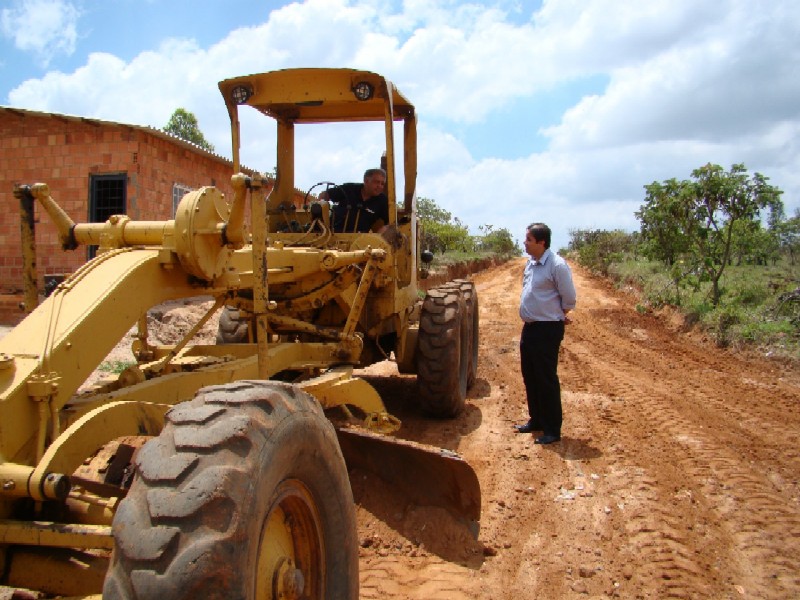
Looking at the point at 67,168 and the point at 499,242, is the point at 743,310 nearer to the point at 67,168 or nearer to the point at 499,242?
the point at 67,168

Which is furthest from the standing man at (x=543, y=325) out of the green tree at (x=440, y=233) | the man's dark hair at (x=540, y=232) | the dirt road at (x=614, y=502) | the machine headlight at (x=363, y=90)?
the green tree at (x=440, y=233)

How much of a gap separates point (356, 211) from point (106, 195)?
886 cm

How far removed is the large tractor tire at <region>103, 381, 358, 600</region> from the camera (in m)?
1.70

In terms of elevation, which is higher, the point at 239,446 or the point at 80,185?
the point at 80,185

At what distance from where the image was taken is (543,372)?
5895 mm

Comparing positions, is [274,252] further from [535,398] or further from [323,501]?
[535,398]

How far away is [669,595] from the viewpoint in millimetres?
3254

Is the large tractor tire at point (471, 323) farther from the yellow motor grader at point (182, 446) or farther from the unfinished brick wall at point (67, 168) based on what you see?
the unfinished brick wall at point (67, 168)

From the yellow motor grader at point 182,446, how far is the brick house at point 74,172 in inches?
382

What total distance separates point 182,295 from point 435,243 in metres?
32.3

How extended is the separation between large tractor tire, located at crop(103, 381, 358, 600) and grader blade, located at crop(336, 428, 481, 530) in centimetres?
133

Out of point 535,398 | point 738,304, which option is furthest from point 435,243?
point 535,398

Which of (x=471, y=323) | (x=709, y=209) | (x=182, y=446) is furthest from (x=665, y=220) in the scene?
(x=182, y=446)

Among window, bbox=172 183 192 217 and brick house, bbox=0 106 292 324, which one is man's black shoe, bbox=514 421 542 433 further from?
window, bbox=172 183 192 217
